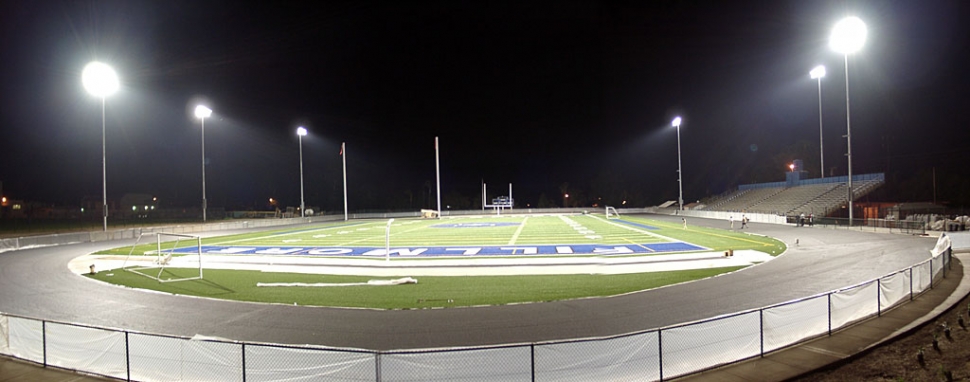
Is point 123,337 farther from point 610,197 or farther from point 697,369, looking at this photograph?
point 610,197

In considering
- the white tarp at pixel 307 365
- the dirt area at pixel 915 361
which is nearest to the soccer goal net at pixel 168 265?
the white tarp at pixel 307 365

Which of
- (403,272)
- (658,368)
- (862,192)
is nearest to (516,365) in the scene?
(658,368)

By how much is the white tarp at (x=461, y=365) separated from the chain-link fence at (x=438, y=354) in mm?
13

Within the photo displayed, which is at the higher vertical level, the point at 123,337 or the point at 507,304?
the point at 123,337

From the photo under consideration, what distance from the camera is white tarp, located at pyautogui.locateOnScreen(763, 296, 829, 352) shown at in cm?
848

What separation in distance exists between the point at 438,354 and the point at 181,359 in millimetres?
4000

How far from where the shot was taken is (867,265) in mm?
19781

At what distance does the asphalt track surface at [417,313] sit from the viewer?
1048 centimetres

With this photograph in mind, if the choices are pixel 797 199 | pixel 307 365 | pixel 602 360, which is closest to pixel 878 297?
pixel 602 360

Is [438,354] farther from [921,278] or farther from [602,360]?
[921,278]

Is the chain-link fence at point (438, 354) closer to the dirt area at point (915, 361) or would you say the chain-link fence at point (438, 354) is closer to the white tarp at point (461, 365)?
the white tarp at point (461, 365)

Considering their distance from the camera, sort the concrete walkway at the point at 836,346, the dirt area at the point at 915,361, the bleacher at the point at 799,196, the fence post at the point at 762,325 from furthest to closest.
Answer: the bleacher at the point at 799,196 → the fence post at the point at 762,325 → the dirt area at the point at 915,361 → the concrete walkway at the point at 836,346

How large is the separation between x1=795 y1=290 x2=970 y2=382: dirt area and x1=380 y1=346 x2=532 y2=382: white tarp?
14.6ft

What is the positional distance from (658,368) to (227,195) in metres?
132
